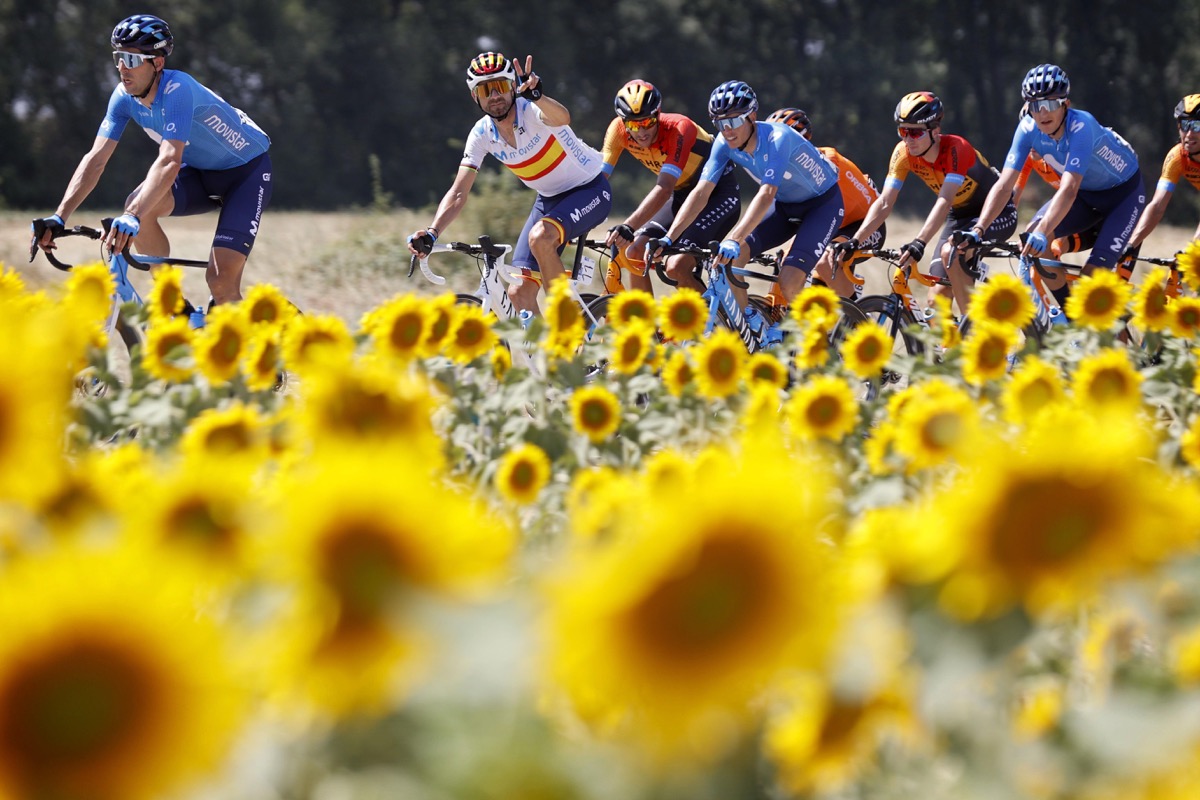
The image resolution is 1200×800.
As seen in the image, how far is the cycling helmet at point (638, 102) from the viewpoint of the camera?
9117 mm

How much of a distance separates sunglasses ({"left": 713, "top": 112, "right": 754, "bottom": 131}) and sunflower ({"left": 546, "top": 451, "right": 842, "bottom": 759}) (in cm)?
807

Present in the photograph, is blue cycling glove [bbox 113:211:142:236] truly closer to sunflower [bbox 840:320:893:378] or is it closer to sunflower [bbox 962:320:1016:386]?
sunflower [bbox 840:320:893:378]

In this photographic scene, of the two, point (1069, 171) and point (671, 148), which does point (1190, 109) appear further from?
point (671, 148)

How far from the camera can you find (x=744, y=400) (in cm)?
355

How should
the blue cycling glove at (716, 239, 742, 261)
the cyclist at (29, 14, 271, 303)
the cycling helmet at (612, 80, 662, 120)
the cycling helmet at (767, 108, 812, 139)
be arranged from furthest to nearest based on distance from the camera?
the cycling helmet at (767, 108, 812, 139) < the cycling helmet at (612, 80, 662, 120) < the blue cycling glove at (716, 239, 742, 261) < the cyclist at (29, 14, 271, 303)

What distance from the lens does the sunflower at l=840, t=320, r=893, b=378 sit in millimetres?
3881

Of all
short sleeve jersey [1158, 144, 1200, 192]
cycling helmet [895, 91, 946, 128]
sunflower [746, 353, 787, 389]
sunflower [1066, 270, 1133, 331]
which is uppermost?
short sleeve jersey [1158, 144, 1200, 192]

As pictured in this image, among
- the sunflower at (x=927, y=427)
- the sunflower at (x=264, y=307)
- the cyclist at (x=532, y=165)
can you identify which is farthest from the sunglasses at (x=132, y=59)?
the sunflower at (x=927, y=427)

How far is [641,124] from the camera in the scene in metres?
9.22

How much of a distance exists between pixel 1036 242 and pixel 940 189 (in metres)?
1.25

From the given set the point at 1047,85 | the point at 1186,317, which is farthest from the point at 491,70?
the point at 1186,317

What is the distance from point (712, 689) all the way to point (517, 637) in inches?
5.3

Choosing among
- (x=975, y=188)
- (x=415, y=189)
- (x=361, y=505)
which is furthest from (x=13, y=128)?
(x=361, y=505)

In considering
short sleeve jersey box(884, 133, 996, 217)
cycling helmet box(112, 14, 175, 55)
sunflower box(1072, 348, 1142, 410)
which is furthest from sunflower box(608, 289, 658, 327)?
short sleeve jersey box(884, 133, 996, 217)
